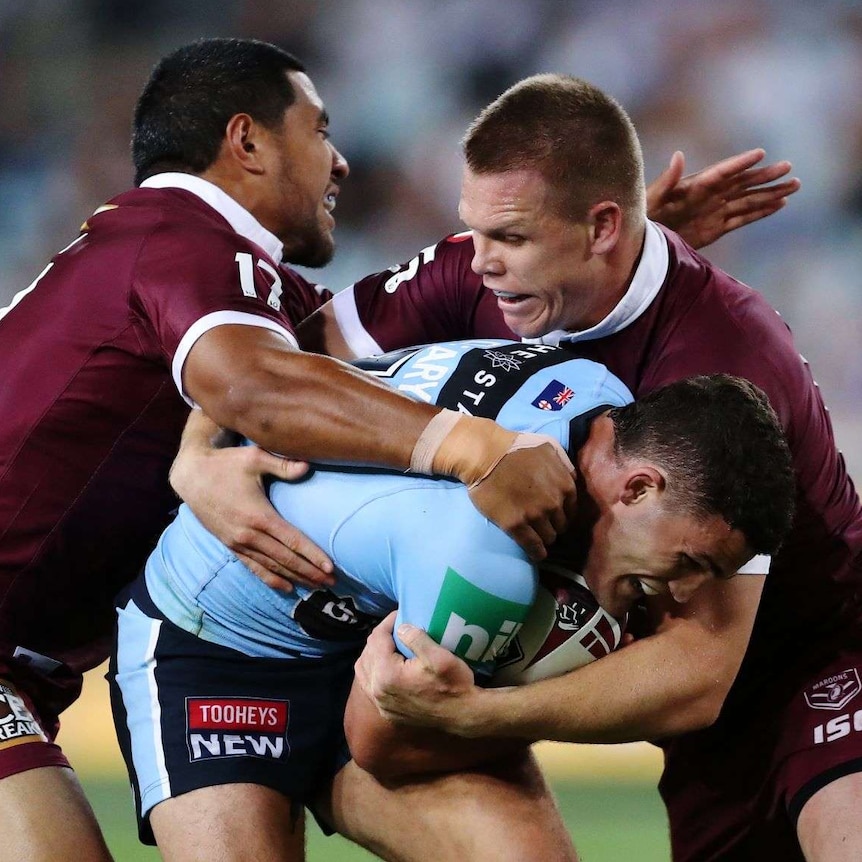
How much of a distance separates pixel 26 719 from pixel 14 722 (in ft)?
0.14

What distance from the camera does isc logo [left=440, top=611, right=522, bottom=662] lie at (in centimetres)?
260

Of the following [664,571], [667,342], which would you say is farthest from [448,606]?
[667,342]

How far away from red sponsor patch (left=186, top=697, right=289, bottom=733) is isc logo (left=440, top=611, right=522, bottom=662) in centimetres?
61

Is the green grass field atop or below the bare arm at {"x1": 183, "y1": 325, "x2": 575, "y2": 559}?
below

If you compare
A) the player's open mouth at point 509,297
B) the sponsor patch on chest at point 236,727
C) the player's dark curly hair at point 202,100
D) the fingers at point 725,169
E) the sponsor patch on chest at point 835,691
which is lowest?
the sponsor patch on chest at point 835,691

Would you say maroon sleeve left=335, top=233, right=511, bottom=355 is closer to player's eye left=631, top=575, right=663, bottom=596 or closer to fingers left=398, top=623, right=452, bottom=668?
player's eye left=631, top=575, right=663, bottom=596

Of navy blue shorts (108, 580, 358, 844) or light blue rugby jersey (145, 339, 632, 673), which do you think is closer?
light blue rugby jersey (145, 339, 632, 673)

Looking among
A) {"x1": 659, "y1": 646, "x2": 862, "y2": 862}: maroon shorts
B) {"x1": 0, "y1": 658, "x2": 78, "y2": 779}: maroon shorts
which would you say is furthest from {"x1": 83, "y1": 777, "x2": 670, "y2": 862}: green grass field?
{"x1": 0, "y1": 658, "x2": 78, "y2": 779}: maroon shorts

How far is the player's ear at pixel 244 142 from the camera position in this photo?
3777 millimetres

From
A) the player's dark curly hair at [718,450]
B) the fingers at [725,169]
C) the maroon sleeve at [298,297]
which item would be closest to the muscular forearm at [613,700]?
the player's dark curly hair at [718,450]

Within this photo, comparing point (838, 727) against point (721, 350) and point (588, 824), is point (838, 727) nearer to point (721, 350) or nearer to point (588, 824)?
point (721, 350)

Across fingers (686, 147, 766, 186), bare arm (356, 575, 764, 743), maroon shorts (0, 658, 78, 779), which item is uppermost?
fingers (686, 147, 766, 186)

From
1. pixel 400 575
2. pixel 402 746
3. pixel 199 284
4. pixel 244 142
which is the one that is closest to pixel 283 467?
pixel 400 575

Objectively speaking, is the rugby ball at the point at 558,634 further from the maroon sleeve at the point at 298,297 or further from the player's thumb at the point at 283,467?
the maroon sleeve at the point at 298,297
